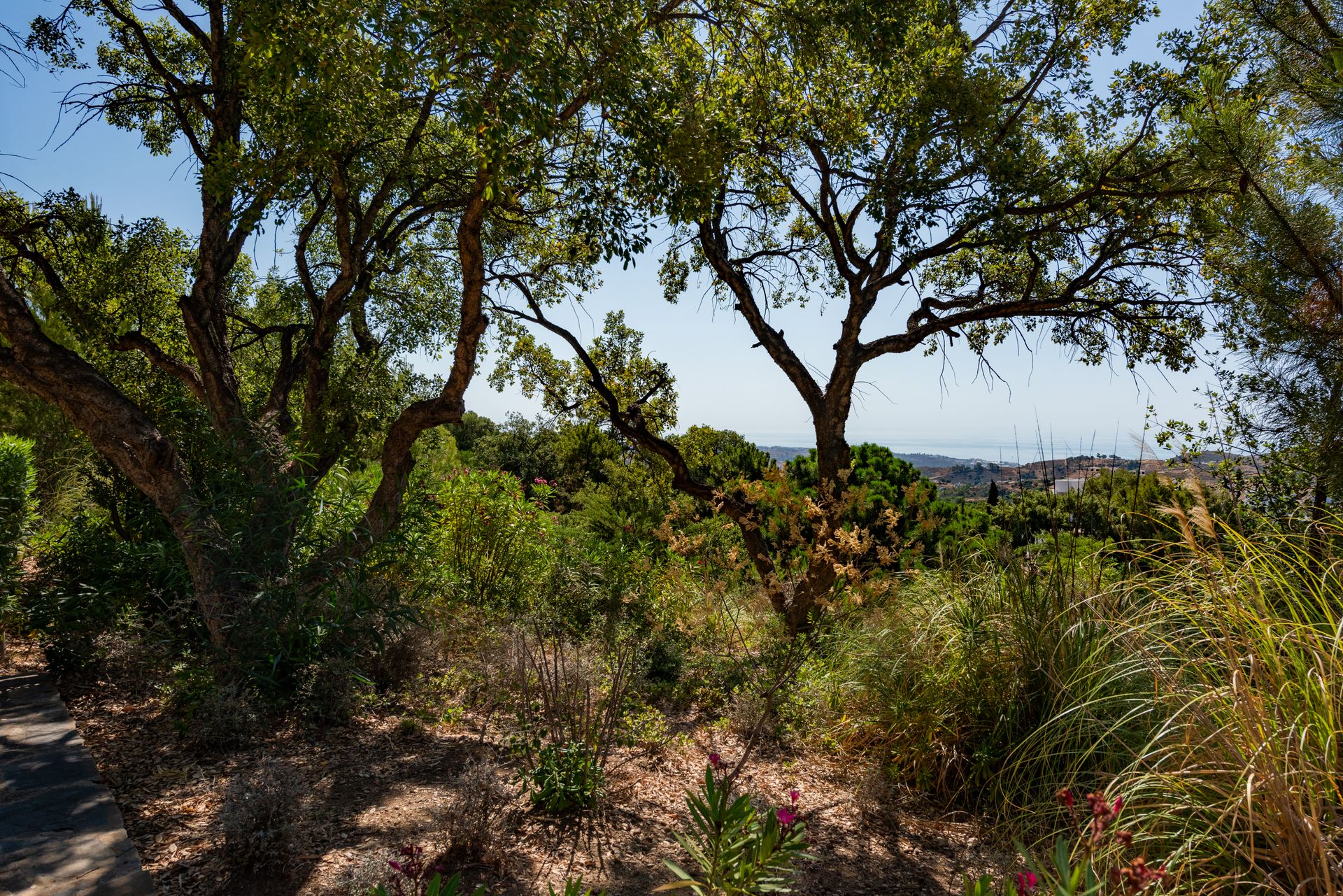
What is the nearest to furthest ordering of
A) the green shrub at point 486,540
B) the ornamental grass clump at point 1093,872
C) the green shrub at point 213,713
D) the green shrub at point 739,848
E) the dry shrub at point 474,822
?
the ornamental grass clump at point 1093,872, the green shrub at point 739,848, the dry shrub at point 474,822, the green shrub at point 213,713, the green shrub at point 486,540

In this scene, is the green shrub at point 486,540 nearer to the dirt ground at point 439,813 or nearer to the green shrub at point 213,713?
the dirt ground at point 439,813

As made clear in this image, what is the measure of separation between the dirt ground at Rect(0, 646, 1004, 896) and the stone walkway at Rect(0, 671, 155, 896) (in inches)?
4.6

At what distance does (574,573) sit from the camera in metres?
6.57

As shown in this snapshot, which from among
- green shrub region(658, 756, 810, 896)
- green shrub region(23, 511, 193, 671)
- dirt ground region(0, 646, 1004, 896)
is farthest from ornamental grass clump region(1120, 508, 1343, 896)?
green shrub region(23, 511, 193, 671)

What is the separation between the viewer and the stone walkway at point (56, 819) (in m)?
2.50

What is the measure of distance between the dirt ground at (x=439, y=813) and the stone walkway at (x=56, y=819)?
0.38 ft

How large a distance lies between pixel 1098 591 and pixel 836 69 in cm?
419

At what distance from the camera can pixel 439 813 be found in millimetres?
2908

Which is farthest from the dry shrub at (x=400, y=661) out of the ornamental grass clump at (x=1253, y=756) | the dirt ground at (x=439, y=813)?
the ornamental grass clump at (x=1253, y=756)

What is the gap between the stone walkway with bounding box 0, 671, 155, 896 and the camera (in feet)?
8.20

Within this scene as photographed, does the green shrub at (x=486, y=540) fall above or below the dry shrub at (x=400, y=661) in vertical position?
above

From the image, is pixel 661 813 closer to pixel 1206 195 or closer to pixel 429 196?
pixel 1206 195

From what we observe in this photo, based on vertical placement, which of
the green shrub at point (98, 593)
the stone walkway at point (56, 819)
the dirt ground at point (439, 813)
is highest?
the green shrub at point (98, 593)

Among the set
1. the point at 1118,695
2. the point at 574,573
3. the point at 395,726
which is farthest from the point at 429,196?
the point at 1118,695
